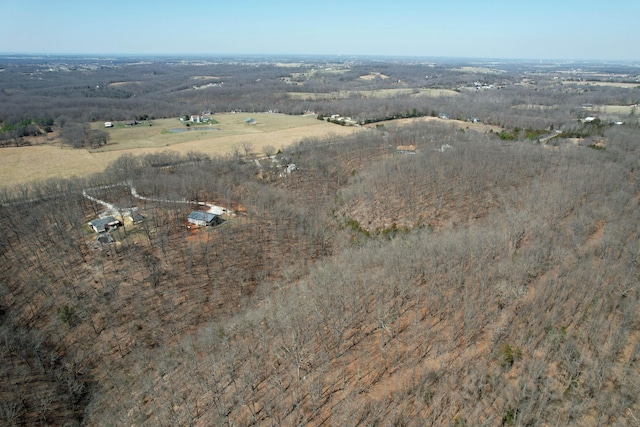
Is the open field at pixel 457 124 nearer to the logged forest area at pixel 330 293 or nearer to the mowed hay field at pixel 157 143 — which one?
the mowed hay field at pixel 157 143

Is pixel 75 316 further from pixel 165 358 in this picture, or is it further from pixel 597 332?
pixel 597 332

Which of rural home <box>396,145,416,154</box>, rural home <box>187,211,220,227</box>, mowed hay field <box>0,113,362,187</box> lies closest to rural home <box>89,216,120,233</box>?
rural home <box>187,211,220,227</box>

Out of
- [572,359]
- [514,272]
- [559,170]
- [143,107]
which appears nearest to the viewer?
[572,359]

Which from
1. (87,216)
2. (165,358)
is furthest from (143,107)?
(165,358)

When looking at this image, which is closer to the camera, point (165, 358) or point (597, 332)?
point (597, 332)

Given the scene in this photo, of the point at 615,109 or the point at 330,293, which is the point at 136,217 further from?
the point at 615,109

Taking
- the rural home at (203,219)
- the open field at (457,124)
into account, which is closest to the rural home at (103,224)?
the rural home at (203,219)
